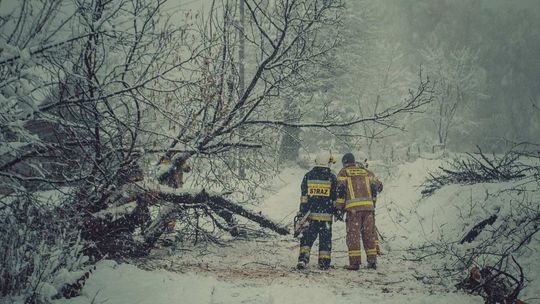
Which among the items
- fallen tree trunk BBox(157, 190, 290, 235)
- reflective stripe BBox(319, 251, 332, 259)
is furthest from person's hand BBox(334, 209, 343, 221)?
fallen tree trunk BBox(157, 190, 290, 235)

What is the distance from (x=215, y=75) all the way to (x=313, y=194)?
2.62m

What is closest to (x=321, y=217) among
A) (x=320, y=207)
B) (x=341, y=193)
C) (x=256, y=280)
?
(x=320, y=207)

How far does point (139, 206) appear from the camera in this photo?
5.93 metres

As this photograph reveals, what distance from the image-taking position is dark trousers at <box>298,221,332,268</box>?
6.52 meters

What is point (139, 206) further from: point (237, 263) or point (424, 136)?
point (424, 136)

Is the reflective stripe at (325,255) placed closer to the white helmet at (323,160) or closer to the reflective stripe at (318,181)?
the reflective stripe at (318,181)

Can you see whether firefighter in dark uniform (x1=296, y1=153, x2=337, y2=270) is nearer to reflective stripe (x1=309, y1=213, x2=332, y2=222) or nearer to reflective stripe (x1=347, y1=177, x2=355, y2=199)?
reflective stripe (x1=309, y1=213, x2=332, y2=222)

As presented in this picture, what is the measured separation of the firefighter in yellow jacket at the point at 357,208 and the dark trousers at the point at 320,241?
1.29 ft

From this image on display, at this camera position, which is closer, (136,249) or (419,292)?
(419,292)

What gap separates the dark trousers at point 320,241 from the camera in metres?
6.52

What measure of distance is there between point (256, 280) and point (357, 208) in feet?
8.17

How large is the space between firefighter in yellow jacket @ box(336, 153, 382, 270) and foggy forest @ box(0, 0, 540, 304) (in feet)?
0.16

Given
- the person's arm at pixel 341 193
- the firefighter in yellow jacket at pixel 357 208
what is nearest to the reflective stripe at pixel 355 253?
the firefighter in yellow jacket at pixel 357 208

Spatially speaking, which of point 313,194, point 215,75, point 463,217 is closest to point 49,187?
point 215,75
